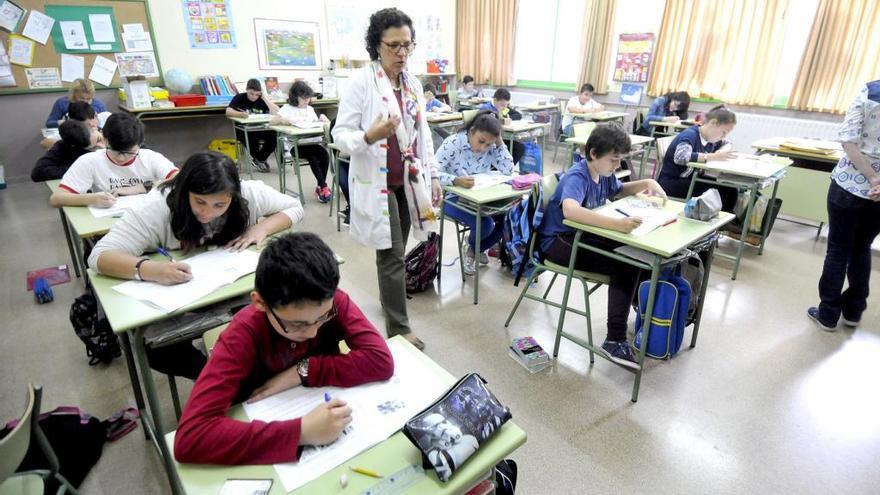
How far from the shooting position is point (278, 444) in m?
0.85

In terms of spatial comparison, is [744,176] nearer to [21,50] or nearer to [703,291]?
[703,291]

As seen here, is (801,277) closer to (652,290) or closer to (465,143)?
(652,290)

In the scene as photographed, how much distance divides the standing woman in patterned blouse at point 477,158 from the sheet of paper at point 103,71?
17.2 ft

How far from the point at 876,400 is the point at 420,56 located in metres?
8.28

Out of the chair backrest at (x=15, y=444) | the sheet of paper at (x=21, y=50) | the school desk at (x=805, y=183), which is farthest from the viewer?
the sheet of paper at (x=21, y=50)

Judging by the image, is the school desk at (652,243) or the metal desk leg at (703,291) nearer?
the school desk at (652,243)

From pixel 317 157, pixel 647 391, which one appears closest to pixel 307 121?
pixel 317 157

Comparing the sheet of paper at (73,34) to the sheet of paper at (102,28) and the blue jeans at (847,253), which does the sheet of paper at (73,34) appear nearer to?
the sheet of paper at (102,28)

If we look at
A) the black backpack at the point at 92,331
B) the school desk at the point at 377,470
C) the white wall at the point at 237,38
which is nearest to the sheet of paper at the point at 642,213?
the school desk at the point at 377,470

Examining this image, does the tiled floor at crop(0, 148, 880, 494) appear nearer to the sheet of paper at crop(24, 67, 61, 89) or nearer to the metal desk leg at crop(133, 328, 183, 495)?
the metal desk leg at crop(133, 328, 183, 495)

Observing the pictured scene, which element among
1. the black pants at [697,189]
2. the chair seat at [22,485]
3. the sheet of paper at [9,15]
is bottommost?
the chair seat at [22,485]

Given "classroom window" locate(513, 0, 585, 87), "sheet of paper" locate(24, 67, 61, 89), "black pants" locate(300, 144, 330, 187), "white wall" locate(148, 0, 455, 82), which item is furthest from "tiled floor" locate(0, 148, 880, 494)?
"classroom window" locate(513, 0, 585, 87)

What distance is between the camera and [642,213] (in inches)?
88.3

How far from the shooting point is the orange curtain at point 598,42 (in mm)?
6941
